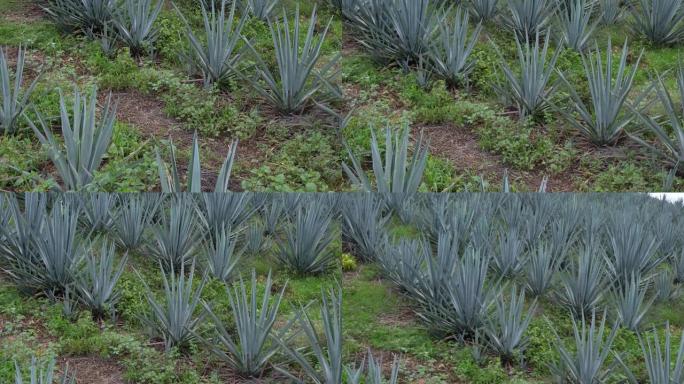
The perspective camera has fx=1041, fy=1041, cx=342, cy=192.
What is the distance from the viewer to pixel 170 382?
4824 mm

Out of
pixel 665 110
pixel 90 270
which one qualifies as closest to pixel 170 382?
pixel 90 270

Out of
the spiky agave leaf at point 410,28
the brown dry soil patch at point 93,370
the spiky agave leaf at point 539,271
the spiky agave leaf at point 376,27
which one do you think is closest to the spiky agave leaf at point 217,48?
the spiky agave leaf at point 376,27

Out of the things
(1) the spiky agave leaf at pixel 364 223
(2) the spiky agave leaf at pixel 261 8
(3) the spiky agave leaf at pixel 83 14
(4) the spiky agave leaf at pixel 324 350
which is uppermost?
(2) the spiky agave leaf at pixel 261 8

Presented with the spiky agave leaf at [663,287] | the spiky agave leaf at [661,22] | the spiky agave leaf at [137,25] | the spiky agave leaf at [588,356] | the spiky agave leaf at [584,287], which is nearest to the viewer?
the spiky agave leaf at [588,356]

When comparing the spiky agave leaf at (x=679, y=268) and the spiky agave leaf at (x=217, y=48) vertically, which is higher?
the spiky agave leaf at (x=217, y=48)

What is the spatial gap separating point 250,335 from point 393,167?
3.36 ft

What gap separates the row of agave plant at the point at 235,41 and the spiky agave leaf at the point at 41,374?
1528mm

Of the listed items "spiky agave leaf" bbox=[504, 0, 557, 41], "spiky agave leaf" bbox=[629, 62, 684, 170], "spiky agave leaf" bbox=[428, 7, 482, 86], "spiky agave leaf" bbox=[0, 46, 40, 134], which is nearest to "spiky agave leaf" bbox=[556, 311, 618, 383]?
"spiky agave leaf" bbox=[629, 62, 684, 170]

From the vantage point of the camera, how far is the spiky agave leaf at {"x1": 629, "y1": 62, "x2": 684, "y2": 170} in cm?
471

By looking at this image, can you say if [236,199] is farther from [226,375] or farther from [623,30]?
[623,30]

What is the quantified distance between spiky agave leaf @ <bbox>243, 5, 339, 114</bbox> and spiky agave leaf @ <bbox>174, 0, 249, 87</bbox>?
147 mm

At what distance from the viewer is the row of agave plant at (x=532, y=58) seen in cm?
485

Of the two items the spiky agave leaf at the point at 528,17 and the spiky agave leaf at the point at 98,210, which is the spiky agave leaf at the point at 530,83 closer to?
the spiky agave leaf at the point at 528,17

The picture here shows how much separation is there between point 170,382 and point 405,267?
48.1 inches
